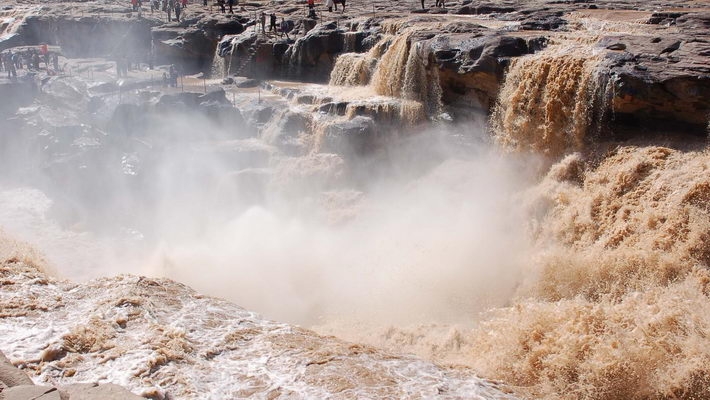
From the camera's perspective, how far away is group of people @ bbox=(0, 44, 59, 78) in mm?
19266

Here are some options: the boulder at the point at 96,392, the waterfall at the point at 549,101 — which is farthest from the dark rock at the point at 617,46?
the boulder at the point at 96,392

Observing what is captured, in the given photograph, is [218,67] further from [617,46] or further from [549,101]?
[617,46]

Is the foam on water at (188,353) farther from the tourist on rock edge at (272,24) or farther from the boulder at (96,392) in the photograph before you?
the tourist on rock edge at (272,24)

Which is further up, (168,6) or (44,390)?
Result: (168,6)

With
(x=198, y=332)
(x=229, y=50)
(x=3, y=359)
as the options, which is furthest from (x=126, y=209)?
(x=3, y=359)

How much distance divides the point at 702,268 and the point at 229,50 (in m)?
15.8

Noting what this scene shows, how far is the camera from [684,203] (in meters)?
7.61

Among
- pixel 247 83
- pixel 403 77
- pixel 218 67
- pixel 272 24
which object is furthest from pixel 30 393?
pixel 272 24

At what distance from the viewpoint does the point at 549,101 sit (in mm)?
9977

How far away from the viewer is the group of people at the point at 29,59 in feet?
63.2

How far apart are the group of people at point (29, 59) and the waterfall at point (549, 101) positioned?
52.4 feet

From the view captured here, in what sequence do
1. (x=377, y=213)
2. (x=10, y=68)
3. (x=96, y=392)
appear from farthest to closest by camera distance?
(x=10, y=68) → (x=377, y=213) → (x=96, y=392)

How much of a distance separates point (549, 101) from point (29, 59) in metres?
18.5

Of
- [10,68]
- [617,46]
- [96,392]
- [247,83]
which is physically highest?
[617,46]
